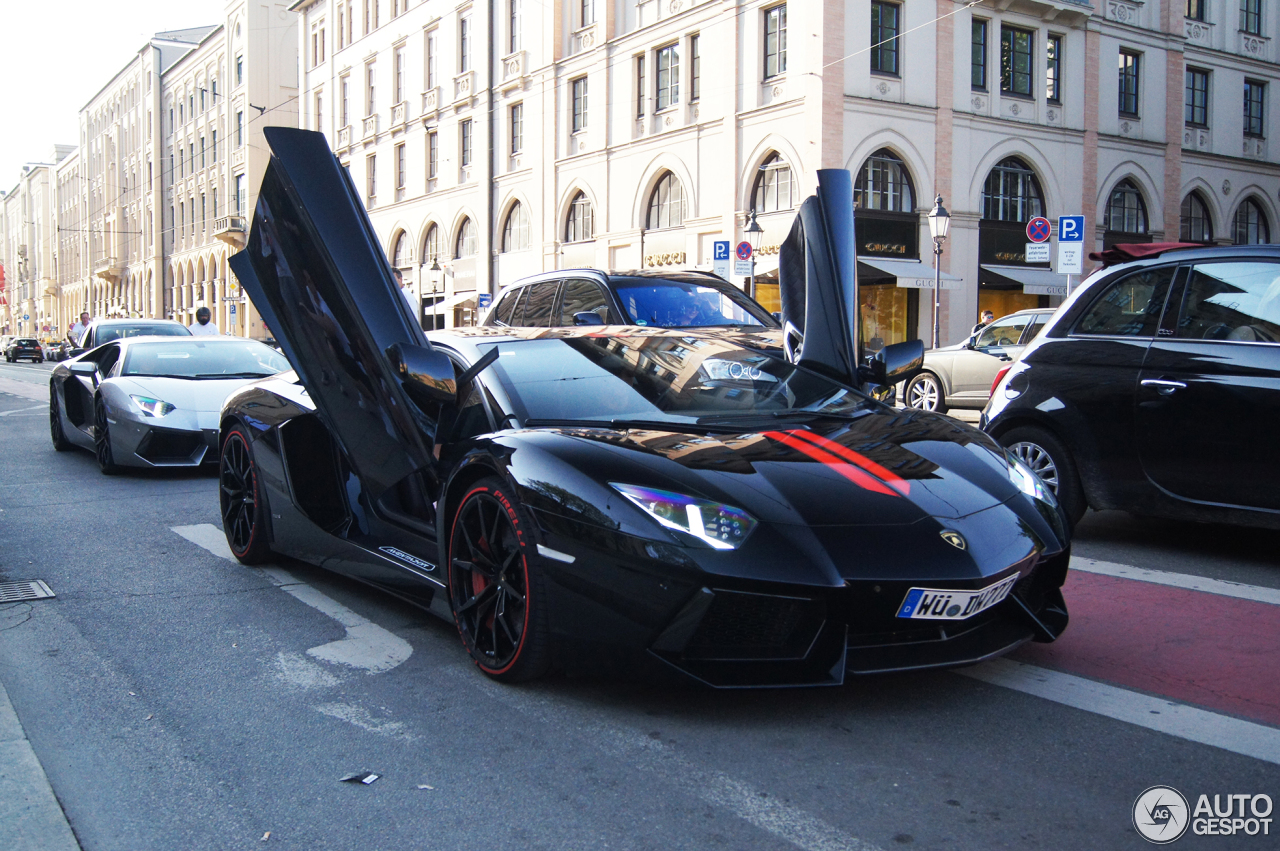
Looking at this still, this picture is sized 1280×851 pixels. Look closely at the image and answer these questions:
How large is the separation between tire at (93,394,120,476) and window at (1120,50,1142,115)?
29.5 m

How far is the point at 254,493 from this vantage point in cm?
548

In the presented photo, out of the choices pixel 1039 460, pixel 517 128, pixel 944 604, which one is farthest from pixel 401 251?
pixel 944 604

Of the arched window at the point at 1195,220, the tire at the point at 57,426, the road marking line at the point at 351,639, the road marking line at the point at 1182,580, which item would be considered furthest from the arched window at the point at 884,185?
the road marking line at the point at 351,639

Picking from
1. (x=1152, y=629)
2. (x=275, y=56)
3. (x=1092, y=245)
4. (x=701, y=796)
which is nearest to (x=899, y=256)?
(x=1092, y=245)

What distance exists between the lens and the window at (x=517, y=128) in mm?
37594

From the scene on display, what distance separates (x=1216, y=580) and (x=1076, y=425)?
3.60 ft

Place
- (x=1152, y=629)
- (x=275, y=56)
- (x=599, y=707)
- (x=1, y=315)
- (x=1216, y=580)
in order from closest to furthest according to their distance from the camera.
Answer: (x=599, y=707) < (x=1152, y=629) < (x=1216, y=580) < (x=275, y=56) < (x=1, y=315)

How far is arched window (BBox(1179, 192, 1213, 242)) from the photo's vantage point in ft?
109

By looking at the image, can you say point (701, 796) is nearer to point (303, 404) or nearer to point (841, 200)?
point (303, 404)

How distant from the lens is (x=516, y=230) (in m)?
38.5

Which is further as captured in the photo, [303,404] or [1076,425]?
[1076,425]

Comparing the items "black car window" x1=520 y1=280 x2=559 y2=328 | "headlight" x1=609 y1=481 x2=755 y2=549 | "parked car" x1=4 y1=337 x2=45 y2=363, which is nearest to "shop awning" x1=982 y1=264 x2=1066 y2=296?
"black car window" x1=520 y1=280 x2=559 y2=328

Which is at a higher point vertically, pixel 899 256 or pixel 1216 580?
pixel 899 256

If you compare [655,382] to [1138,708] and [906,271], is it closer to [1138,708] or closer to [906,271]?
[1138,708]
